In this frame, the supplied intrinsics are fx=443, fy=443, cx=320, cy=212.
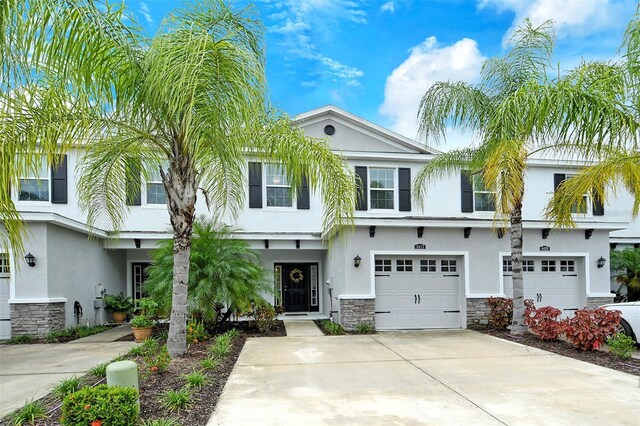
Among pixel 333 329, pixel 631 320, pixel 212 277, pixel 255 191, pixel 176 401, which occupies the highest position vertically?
pixel 255 191

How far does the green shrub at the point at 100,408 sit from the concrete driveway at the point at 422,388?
3.24 feet

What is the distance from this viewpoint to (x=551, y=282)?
13.2 m

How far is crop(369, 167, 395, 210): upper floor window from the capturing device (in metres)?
15.4

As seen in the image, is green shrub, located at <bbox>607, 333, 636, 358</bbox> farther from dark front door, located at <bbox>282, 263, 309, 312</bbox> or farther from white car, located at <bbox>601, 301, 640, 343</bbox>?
dark front door, located at <bbox>282, 263, 309, 312</bbox>

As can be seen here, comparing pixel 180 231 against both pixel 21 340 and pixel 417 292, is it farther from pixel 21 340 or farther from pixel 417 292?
pixel 417 292

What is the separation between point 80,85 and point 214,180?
382 cm

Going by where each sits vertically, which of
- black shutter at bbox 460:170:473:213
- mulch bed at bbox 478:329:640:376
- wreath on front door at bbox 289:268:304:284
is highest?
black shutter at bbox 460:170:473:213

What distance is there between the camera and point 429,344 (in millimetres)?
10031

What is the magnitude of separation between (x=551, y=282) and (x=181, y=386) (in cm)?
1119

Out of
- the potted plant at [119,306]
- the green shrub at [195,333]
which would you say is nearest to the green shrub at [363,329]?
the green shrub at [195,333]

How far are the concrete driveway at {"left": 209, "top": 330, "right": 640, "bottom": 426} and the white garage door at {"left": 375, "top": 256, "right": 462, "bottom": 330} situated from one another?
8.83ft

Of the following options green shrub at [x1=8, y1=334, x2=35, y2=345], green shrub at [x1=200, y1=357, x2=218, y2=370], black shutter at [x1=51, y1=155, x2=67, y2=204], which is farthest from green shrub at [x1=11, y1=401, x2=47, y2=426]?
black shutter at [x1=51, y1=155, x2=67, y2=204]

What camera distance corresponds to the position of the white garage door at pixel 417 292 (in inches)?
490

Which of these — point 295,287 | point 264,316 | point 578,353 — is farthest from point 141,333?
point 578,353
